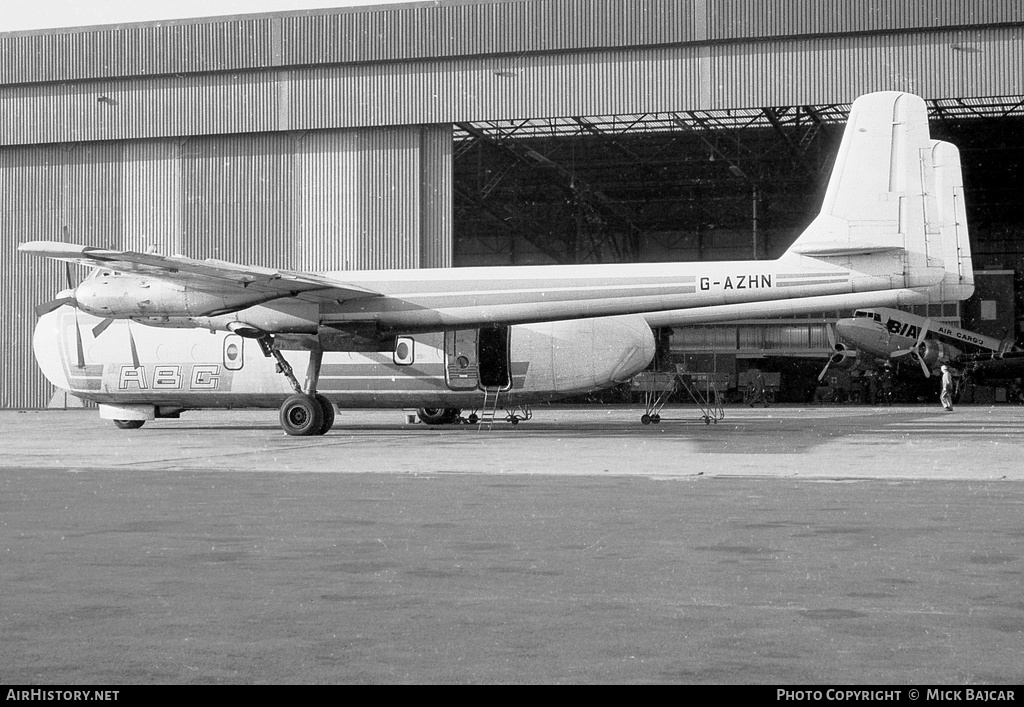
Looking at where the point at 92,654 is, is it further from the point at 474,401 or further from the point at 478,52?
the point at 478,52

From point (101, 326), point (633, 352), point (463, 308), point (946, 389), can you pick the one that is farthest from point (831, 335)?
point (101, 326)

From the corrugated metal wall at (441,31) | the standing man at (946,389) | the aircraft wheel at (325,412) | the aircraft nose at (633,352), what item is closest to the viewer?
the aircraft wheel at (325,412)

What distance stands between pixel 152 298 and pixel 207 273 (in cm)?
215

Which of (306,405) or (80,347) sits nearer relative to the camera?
(306,405)

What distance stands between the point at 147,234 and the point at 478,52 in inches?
592

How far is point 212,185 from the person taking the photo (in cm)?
Result: 4447

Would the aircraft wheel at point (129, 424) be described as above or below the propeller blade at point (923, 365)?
below

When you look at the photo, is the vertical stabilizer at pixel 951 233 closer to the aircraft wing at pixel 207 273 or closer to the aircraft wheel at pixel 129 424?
the aircraft wing at pixel 207 273

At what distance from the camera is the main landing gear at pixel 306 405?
25.8 metres

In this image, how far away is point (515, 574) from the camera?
7586 millimetres

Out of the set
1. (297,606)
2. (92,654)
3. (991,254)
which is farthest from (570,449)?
(991,254)

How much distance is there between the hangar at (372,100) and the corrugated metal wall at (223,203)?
0.08 m

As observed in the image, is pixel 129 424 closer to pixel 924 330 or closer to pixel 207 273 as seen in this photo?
pixel 207 273

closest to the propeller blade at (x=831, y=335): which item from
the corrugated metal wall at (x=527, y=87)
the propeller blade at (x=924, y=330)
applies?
the propeller blade at (x=924, y=330)
